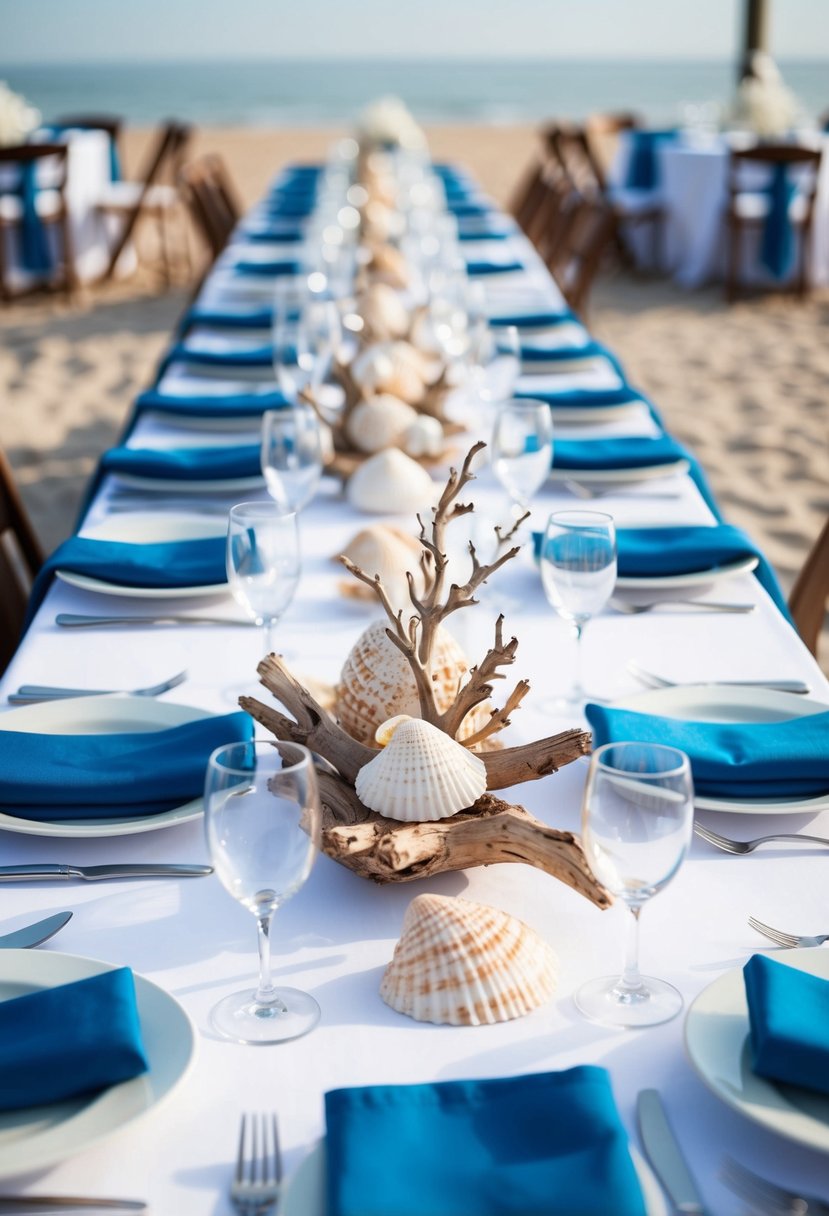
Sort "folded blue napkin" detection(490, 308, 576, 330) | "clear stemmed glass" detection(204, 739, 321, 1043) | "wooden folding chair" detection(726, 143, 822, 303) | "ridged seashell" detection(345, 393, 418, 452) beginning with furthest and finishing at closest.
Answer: "wooden folding chair" detection(726, 143, 822, 303)
"folded blue napkin" detection(490, 308, 576, 330)
"ridged seashell" detection(345, 393, 418, 452)
"clear stemmed glass" detection(204, 739, 321, 1043)

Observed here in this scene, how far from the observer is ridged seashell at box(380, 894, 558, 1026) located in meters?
0.89

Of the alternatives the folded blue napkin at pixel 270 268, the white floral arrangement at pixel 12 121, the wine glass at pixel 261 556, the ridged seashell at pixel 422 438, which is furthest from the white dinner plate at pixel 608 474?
the white floral arrangement at pixel 12 121

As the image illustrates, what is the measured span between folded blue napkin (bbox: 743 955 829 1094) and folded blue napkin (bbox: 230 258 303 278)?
3.41m

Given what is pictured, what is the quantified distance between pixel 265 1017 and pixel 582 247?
15.9ft

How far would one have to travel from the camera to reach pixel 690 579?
169 cm

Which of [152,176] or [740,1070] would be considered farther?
[152,176]

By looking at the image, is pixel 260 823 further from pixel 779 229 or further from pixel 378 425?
pixel 779 229

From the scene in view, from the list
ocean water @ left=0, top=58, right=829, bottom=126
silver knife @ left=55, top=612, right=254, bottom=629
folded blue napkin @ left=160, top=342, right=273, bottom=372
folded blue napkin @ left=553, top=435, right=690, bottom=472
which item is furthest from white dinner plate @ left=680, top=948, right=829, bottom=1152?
ocean water @ left=0, top=58, right=829, bottom=126

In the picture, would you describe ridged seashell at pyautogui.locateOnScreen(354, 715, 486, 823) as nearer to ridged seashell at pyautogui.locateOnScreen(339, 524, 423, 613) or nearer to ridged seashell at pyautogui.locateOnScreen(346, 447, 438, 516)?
ridged seashell at pyautogui.locateOnScreen(339, 524, 423, 613)

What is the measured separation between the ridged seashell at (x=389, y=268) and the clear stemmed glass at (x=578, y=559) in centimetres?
235

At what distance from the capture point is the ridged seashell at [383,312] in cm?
279

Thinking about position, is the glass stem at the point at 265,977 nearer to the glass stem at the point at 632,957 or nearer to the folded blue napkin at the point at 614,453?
the glass stem at the point at 632,957

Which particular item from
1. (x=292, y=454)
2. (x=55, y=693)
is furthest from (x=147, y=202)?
(x=55, y=693)

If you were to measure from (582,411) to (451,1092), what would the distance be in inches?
70.6
